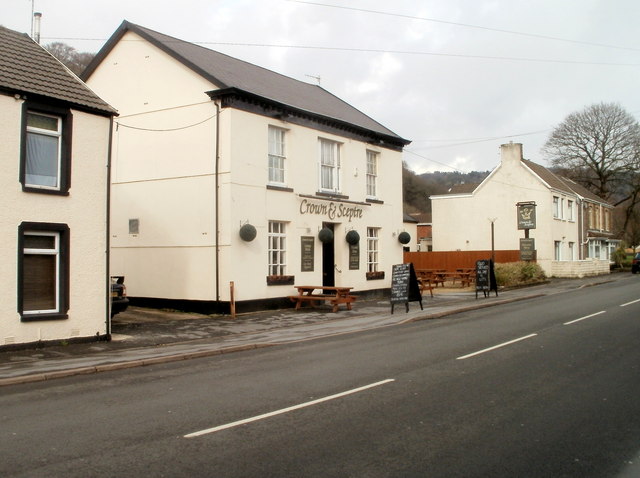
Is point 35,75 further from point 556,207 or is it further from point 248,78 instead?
point 556,207

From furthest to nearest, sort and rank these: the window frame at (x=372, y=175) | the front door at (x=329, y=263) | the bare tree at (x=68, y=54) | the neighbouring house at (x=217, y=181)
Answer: the bare tree at (x=68, y=54) → the window frame at (x=372, y=175) → the front door at (x=329, y=263) → the neighbouring house at (x=217, y=181)

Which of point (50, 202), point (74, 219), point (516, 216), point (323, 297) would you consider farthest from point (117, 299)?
point (516, 216)

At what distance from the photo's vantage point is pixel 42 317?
507 inches

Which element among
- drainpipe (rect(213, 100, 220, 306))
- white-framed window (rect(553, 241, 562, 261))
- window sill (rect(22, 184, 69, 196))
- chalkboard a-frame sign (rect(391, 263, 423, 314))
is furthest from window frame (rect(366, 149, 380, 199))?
white-framed window (rect(553, 241, 562, 261))

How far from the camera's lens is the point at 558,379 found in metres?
8.56

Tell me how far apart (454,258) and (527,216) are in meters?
7.16

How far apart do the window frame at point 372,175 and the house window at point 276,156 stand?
5.37 meters

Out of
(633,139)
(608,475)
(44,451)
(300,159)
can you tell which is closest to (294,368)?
(44,451)

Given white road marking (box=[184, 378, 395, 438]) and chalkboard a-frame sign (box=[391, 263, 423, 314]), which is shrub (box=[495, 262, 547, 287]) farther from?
white road marking (box=[184, 378, 395, 438])

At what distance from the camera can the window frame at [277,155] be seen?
20.7 meters

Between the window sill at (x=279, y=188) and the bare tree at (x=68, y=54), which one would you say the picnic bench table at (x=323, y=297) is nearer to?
the window sill at (x=279, y=188)

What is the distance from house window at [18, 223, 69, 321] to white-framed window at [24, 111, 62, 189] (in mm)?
1009

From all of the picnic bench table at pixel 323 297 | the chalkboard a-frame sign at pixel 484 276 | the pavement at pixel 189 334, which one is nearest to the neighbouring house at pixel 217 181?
the picnic bench table at pixel 323 297

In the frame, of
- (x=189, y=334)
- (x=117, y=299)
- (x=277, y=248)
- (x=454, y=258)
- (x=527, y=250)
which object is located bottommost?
(x=189, y=334)
